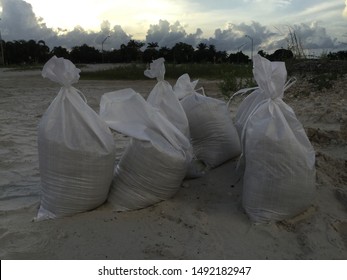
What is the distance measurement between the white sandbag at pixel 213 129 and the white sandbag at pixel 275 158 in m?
0.70

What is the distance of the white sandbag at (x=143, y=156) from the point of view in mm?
2228

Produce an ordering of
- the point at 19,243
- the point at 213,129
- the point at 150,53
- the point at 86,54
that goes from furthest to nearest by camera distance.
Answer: the point at 86,54 → the point at 150,53 → the point at 213,129 → the point at 19,243

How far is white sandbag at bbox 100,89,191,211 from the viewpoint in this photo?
2228 millimetres

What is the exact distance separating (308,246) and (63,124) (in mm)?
1392

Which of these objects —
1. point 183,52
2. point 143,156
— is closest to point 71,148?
point 143,156

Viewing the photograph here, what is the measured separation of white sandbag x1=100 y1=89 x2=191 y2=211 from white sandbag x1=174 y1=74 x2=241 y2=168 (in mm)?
544

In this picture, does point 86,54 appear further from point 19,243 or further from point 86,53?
point 19,243

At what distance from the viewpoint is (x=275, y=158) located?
6.84 ft

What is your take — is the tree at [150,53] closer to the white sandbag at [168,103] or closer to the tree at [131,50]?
the tree at [131,50]

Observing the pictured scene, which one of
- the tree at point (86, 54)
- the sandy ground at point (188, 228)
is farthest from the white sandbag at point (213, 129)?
the tree at point (86, 54)

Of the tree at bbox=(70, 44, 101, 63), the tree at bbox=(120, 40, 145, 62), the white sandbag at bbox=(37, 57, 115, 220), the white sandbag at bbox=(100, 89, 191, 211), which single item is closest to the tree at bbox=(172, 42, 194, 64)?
the tree at bbox=(120, 40, 145, 62)

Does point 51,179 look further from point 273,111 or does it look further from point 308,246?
point 308,246

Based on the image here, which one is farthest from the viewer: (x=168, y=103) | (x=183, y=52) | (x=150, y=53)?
(x=150, y=53)

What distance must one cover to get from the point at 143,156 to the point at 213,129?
2.73 ft
